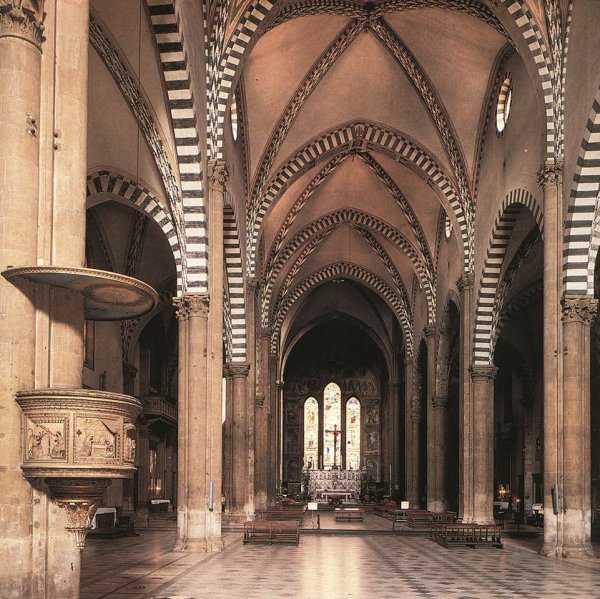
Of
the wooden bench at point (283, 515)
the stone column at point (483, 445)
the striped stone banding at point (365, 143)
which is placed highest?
the striped stone banding at point (365, 143)

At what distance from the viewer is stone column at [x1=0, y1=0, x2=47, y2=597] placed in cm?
696

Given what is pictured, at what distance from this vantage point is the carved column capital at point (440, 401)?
34438 mm

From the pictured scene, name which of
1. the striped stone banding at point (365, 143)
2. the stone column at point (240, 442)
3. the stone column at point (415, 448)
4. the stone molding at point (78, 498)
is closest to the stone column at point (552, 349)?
the striped stone banding at point (365, 143)

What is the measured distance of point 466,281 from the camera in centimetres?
2820

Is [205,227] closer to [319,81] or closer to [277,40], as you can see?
[277,40]

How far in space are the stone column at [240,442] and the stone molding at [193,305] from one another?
317 inches

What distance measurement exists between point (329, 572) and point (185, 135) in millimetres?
8742

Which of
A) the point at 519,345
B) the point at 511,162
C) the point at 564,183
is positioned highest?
the point at 511,162

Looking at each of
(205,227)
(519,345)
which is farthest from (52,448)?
(519,345)

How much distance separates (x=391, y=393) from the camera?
48.8 meters

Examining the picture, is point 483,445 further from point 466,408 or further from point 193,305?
point 193,305

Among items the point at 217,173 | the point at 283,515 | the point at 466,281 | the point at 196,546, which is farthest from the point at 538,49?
the point at 283,515

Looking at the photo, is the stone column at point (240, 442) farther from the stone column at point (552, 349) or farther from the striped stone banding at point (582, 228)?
the striped stone banding at point (582, 228)

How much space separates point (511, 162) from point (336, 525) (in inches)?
490
